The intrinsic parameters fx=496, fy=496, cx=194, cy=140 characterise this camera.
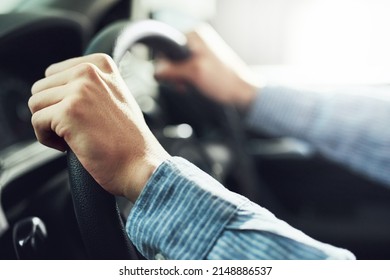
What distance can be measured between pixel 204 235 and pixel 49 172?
297 mm

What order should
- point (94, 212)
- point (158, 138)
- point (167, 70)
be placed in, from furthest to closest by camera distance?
point (167, 70)
point (158, 138)
point (94, 212)

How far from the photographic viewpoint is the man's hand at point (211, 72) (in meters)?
0.79

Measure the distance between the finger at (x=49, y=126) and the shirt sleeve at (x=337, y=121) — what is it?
0.52 meters

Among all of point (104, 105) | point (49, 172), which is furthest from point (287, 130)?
point (104, 105)

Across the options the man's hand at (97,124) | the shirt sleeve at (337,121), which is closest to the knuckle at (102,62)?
the man's hand at (97,124)

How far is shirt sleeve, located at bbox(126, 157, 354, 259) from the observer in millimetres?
378

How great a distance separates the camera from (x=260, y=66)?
1735 millimetres

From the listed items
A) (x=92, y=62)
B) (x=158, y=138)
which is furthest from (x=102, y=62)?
(x=158, y=138)

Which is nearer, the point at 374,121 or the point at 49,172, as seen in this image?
the point at 49,172

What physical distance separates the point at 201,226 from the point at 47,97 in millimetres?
155

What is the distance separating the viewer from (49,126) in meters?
0.38

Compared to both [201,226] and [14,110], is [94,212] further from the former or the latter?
[14,110]

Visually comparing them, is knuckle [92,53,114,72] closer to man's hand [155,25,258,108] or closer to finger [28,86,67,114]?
finger [28,86,67,114]

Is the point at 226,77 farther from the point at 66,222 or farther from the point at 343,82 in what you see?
the point at 343,82
